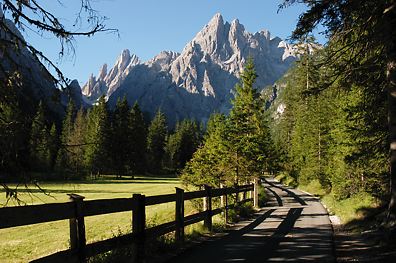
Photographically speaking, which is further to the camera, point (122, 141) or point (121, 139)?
point (122, 141)

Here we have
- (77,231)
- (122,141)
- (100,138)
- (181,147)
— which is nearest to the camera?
(77,231)

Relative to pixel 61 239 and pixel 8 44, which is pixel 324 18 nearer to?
pixel 8 44

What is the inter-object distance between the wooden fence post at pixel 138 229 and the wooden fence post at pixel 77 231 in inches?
76.5

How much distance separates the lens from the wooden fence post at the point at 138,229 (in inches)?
311

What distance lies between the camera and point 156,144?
101 m

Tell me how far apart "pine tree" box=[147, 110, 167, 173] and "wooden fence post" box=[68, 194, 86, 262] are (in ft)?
289

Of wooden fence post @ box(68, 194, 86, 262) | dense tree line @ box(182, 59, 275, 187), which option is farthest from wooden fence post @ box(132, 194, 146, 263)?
dense tree line @ box(182, 59, 275, 187)

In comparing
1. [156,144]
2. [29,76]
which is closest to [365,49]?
[29,76]

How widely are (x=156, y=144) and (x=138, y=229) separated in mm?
93223

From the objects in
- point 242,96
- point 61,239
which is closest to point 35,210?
point 61,239

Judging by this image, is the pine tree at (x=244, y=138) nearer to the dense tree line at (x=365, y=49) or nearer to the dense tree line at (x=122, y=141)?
the dense tree line at (x=122, y=141)

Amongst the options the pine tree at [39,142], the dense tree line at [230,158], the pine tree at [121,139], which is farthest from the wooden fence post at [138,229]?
the pine tree at [121,139]

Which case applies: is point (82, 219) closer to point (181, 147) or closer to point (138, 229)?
point (138, 229)

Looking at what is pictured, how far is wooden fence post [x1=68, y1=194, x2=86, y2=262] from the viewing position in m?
5.92
